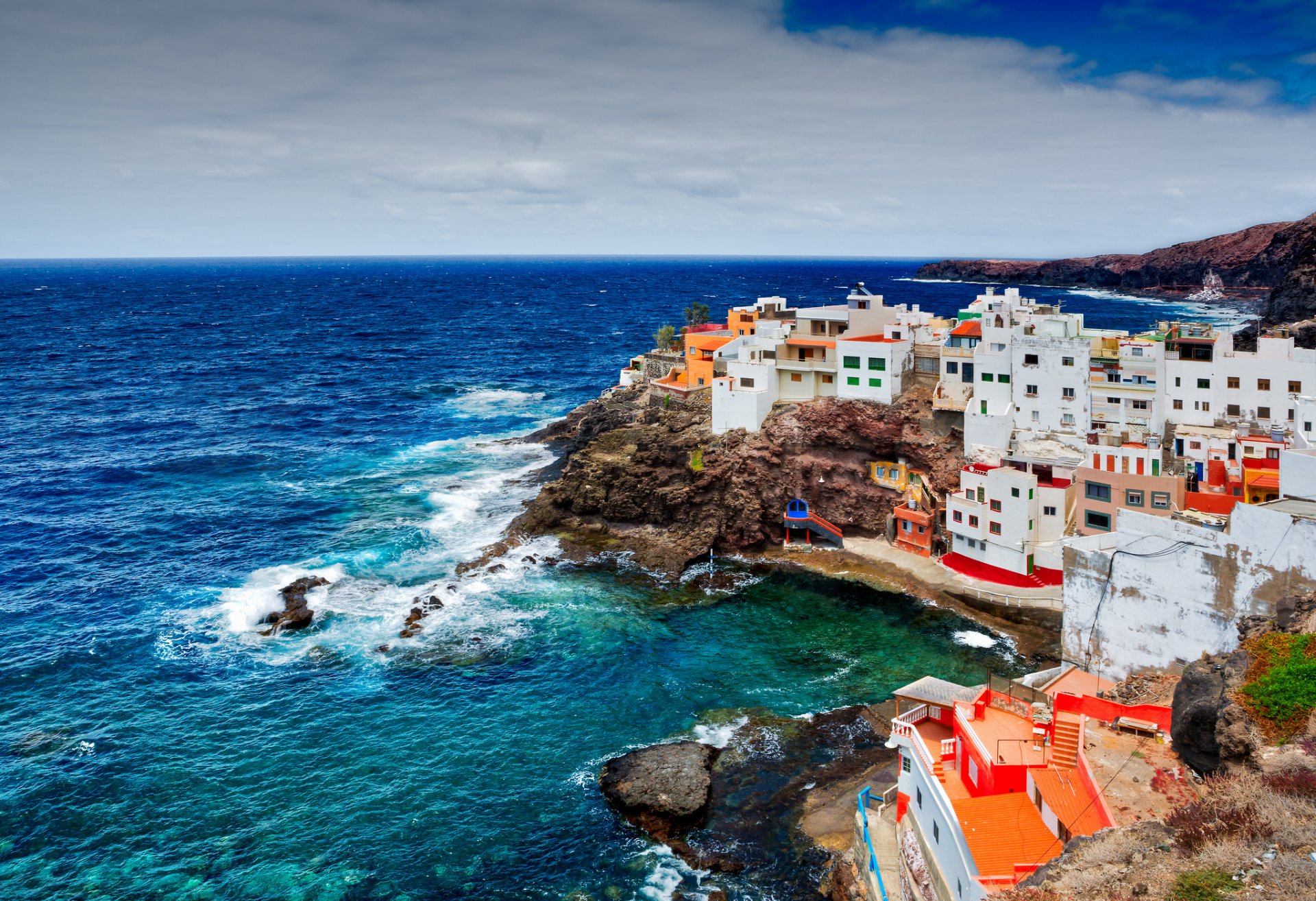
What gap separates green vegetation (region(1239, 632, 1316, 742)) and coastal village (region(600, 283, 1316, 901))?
0.10 m

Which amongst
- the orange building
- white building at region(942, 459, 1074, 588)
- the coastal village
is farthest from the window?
the orange building

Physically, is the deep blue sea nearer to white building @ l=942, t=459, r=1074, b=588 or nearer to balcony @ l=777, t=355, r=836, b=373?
white building @ l=942, t=459, r=1074, b=588

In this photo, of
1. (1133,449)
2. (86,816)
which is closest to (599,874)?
(86,816)

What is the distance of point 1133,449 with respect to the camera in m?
56.9

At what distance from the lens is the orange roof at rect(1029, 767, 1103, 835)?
1050 inches

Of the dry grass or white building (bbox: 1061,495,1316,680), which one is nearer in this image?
the dry grass

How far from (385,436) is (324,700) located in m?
60.1

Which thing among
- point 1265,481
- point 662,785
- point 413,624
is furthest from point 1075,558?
point 413,624

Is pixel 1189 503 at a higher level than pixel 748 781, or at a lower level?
higher

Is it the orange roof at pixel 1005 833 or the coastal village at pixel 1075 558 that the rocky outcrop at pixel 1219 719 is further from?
the orange roof at pixel 1005 833

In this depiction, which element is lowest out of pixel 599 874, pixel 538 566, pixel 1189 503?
pixel 599 874

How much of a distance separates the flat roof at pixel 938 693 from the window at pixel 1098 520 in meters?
23.1

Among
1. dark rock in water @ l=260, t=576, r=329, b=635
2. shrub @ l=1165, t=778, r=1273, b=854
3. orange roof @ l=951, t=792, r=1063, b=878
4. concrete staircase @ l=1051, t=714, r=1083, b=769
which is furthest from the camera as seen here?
dark rock in water @ l=260, t=576, r=329, b=635

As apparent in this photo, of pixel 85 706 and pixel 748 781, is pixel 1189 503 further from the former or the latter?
pixel 85 706
